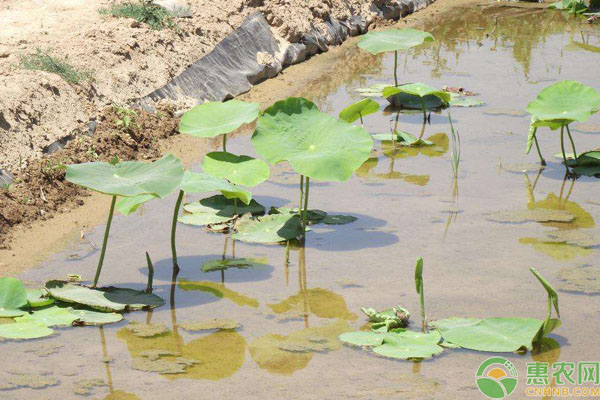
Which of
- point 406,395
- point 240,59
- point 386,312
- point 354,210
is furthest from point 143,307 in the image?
point 240,59

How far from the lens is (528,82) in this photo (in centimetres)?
843

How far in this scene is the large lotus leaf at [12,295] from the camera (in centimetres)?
389

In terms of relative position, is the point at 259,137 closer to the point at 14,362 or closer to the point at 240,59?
the point at 14,362

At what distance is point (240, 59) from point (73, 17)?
1.53 meters

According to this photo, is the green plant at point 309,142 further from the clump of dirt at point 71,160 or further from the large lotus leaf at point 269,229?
the clump of dirt at point 71,160

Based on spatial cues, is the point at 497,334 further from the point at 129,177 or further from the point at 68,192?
the point at 68,192

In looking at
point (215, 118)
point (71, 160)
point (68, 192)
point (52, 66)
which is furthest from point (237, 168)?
point (52, 66)

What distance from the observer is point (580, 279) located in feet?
14.4

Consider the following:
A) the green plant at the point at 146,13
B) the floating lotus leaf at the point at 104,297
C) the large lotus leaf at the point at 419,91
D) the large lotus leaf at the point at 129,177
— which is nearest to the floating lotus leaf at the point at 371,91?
the large lotus leaf at the point at 419,91

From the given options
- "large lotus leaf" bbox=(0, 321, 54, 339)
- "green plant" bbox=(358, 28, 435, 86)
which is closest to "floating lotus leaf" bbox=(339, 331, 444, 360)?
"large lotus leaf" bbox=(0, 321, 54, 339)

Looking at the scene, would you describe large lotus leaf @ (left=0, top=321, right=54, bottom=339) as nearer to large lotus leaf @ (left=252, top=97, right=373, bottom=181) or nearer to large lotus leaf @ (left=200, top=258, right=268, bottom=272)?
large lotus leaf @ (left=200, top=258, right=268, bottom=272)

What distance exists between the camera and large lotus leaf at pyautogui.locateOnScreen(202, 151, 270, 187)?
4.92m

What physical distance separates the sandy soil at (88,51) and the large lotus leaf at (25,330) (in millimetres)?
1799

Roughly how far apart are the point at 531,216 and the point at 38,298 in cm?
290
